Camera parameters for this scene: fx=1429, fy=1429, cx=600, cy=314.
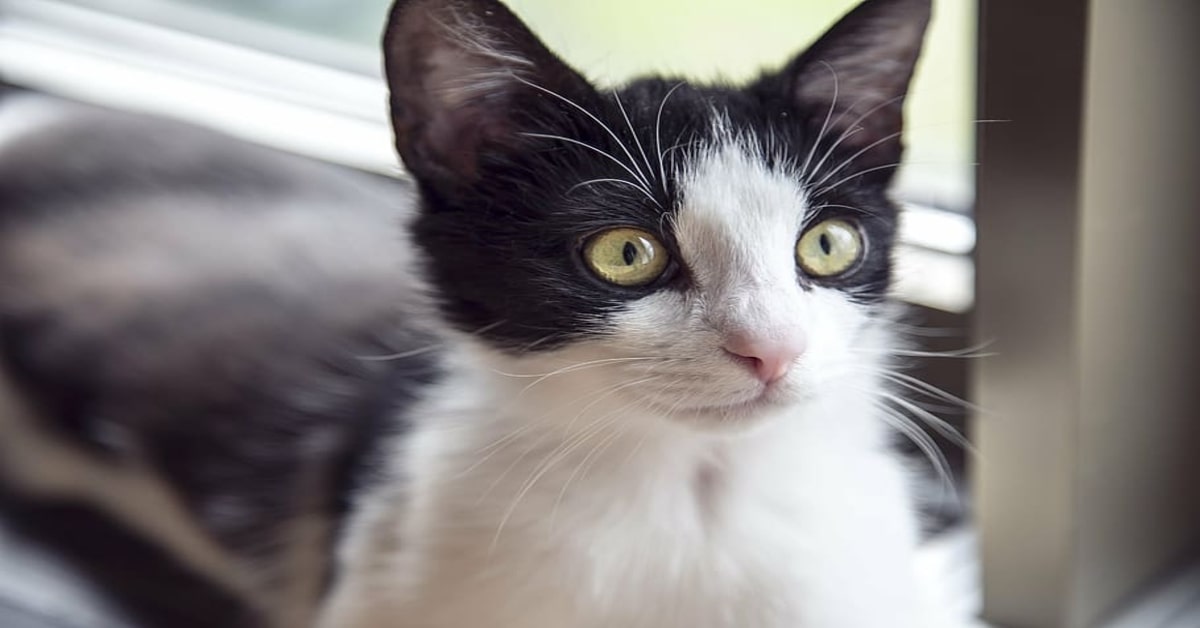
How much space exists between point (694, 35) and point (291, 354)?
1.51ft

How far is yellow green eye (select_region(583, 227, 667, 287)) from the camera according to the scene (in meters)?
0.85

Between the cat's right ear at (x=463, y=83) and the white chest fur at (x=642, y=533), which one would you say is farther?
the white chest fur at (x=642, y=533)

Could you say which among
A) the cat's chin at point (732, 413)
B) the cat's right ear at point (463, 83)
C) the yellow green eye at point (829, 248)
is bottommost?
the cat's chin at point (732, 413)

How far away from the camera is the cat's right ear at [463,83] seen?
82 cm

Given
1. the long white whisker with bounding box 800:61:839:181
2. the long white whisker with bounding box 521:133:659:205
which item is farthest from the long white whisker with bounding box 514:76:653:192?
the long white whisker with bounding box 800:61:839:181

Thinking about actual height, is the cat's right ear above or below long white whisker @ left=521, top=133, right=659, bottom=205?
above

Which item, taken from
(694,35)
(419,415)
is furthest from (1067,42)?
(419,415)

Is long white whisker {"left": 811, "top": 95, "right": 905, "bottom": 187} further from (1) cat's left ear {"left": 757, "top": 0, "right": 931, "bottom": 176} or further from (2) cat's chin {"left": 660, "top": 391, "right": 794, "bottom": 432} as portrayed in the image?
(2) cat's chin {"left": 660, "top": 391, "right": 794, "bottom": 432}

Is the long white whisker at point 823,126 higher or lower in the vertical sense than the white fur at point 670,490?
higher

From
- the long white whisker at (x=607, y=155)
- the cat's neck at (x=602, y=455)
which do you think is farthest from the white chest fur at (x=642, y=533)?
the long white whisker at (x=607, y=155)

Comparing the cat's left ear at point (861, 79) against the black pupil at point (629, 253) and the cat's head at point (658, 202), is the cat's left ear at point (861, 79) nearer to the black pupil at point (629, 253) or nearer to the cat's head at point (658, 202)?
the cat's head at point (658, 202)

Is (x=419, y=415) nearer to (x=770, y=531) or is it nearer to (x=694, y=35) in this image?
(x=770, y=531)

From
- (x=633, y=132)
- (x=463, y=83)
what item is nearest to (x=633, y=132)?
(x=633, y=132)

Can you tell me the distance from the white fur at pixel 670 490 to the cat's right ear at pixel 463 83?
0.11 meters
